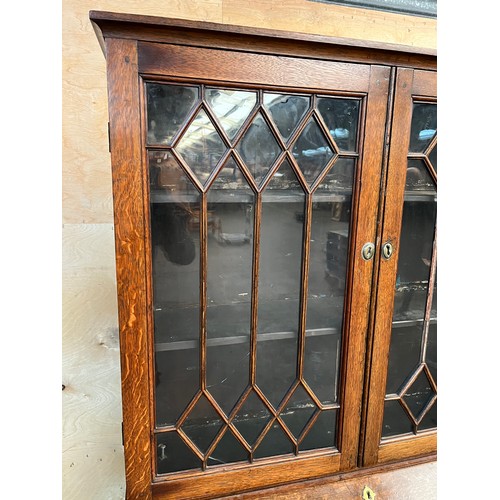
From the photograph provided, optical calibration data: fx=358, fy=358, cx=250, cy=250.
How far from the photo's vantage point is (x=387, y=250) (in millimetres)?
720

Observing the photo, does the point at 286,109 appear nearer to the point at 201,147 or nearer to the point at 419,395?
the point at 201,147

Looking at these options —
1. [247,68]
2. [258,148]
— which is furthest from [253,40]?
[258,148]

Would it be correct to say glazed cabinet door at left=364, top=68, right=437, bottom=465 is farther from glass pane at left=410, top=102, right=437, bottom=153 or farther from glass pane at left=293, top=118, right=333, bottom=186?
glass pane at left=293, top=118, right=333, bottom=186

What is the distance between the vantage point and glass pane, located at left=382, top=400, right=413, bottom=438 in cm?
81

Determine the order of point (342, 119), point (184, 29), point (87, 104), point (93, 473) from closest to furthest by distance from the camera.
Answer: point (184, 29), point (342, 119), point (87, 104), point (93, 473)

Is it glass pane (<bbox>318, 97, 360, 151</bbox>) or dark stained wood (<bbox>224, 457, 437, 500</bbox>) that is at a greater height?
glass pane (<bbox>318, 97, 360, 151</bbox>)

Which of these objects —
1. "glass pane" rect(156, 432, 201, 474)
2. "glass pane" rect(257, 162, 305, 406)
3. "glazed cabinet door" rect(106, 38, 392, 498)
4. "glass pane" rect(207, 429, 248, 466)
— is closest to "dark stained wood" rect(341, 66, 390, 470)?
"glazed cabinet door" rect(106, 38, 392, 498)

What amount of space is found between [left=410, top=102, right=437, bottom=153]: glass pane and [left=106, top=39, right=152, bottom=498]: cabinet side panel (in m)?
0.52

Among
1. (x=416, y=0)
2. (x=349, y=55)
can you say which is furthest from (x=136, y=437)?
(x=416, y=0)

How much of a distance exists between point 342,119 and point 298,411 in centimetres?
60

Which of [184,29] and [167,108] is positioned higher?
[184,29]

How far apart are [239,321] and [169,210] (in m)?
0.26
